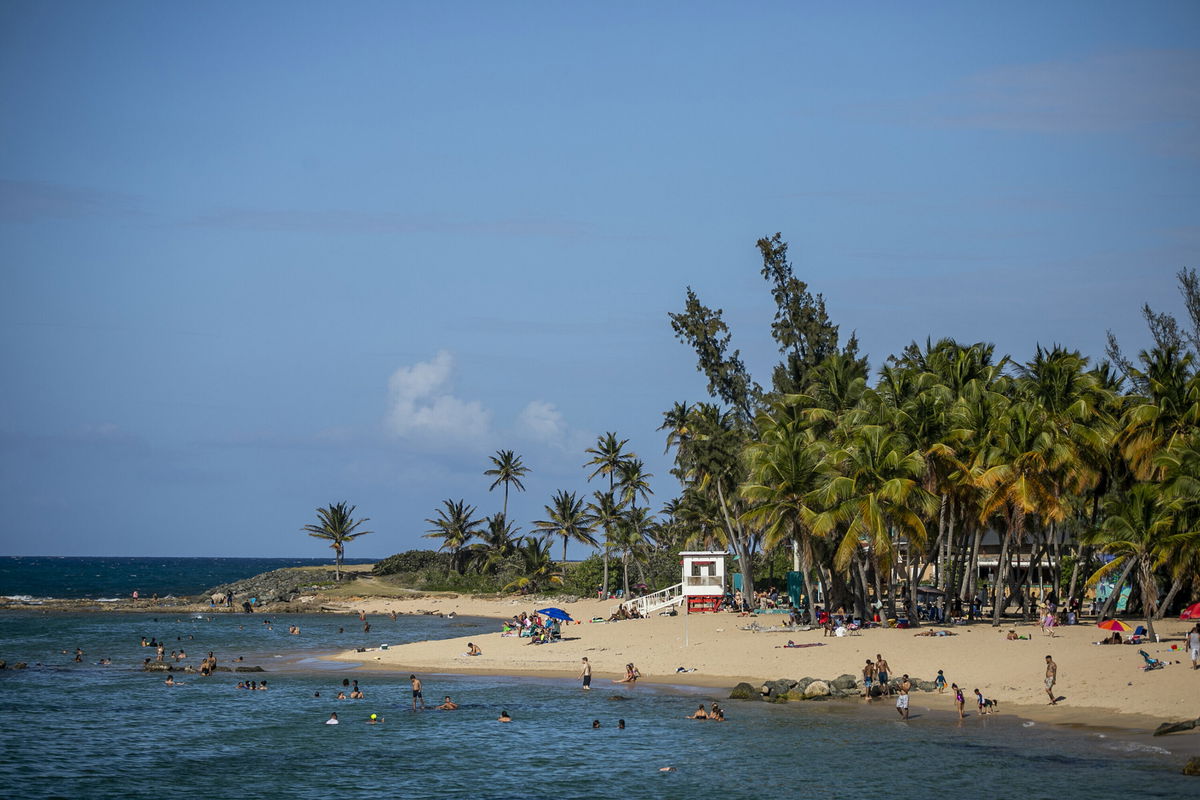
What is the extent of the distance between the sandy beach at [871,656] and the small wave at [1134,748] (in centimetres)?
278

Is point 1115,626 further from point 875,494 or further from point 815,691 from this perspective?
point 815,691

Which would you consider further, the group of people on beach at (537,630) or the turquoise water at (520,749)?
the group of people on beach at (537,630)

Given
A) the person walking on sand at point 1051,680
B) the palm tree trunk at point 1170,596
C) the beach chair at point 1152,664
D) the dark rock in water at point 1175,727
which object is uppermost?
the palm tree trunk at point 1170,596

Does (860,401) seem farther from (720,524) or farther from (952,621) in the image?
(720,524)

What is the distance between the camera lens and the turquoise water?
104 ft

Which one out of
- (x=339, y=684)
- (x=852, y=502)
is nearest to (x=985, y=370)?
(x=852, y=502)

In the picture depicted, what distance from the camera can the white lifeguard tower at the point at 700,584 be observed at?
73.2m

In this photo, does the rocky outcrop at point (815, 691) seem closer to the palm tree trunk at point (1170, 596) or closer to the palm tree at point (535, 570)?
the palm tree trunk at point (1170, 596)

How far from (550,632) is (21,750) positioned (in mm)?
31619

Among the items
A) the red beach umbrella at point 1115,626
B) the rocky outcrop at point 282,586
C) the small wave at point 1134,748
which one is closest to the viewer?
the small wave at point 1134,748

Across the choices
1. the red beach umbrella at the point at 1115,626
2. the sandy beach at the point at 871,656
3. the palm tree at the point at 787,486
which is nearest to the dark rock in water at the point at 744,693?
the sandy beach at the point at 871,656

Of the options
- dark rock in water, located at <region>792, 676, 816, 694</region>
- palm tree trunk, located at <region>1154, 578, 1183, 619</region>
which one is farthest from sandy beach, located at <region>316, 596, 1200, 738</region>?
dark rock in water, located at <region>792, 676, 816, 694</region>

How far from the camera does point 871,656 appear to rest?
159ft

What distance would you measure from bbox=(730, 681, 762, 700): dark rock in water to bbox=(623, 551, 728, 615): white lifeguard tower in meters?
27.5
